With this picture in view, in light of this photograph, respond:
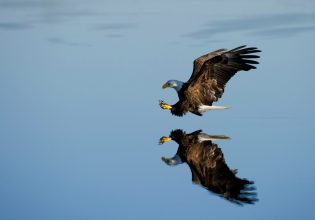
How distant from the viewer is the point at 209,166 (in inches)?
226

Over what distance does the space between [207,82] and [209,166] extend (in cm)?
214

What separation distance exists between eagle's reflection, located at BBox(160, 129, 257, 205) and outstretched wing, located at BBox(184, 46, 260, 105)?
740 mm

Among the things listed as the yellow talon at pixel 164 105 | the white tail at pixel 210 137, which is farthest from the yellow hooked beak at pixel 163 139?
the yellow talon at pixel 164 105

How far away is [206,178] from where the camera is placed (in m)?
5.43

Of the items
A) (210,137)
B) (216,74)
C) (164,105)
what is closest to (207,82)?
(216,74)

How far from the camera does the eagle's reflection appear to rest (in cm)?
502

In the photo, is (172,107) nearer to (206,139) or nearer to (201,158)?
(206,139)

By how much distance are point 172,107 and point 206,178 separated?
2385mm

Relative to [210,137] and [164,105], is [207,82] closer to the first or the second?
[164,105]

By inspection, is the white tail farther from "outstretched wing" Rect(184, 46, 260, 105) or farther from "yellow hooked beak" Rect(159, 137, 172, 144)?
"outstretched wing" Rect(184, 46, 260, 105)

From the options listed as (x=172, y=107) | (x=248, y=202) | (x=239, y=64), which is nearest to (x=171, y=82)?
(x=172, y=107)

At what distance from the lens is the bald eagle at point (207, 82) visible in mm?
7695

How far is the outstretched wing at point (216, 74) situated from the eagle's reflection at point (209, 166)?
0.74 meters

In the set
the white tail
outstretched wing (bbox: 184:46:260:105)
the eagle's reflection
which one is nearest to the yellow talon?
outstretched wing (bbox: 184:46:260:105)
